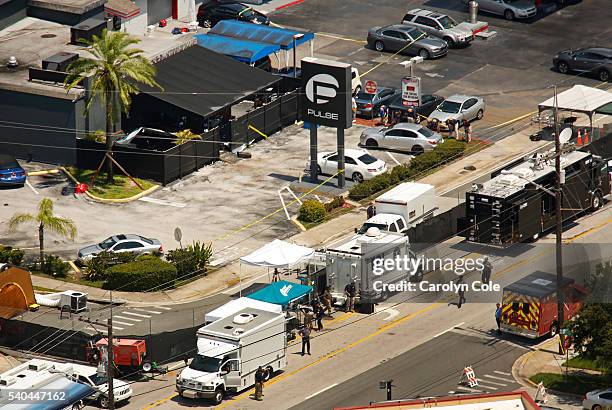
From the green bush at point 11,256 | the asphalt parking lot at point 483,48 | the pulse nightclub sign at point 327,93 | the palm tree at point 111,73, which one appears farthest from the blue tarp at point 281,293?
the asphalt parking lot at point 483,48

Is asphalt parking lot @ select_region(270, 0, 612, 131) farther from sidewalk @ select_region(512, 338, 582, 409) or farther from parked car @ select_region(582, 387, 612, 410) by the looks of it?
parked car @ select_region(582, 387, 612, 410)

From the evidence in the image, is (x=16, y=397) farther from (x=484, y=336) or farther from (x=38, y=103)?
(x=38, y=103)

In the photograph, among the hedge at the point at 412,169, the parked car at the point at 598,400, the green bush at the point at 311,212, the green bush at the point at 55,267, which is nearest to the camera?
the parked car at the point at 598,400

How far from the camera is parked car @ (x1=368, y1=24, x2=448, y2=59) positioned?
108062 millimetres

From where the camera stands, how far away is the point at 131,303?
77812 millimetres

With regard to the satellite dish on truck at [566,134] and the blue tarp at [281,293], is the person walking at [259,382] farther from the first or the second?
the satellite dish on truck at [566,134]

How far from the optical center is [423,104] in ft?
325

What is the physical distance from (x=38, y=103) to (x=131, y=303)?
1908 centimetres

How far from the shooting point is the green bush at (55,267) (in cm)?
8050

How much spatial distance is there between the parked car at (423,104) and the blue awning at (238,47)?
9008 millimetres

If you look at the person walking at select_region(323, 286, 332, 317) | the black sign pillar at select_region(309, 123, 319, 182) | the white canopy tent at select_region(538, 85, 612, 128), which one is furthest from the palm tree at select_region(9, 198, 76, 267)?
the white canopy tent at select_region(538, 85, 612, 128)

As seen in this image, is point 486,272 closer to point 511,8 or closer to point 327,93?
point 327,93

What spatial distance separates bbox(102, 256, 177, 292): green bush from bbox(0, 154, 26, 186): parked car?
13.1 meters

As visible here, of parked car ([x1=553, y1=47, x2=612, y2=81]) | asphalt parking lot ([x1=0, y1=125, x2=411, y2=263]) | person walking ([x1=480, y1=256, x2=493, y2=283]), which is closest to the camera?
person walking ([x1=480, y1=256, x2=493, y2=283])
